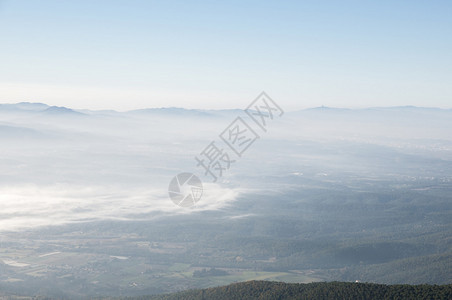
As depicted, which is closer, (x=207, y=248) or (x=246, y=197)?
(x=207, y=248)

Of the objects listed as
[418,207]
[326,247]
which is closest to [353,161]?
[418,207]

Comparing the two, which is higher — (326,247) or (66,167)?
(66,167)

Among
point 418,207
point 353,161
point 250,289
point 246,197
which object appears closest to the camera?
point 250,289

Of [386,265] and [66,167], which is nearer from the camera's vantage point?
[386,265]

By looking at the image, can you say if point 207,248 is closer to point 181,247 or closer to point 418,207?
point 181,247

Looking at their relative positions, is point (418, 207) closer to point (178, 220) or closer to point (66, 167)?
point (178, 220)

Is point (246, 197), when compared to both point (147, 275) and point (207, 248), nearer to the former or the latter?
point (207, 248)

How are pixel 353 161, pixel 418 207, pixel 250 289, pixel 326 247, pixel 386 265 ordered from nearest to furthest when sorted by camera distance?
pixel 250 289 → pixel 386 265 → pixel 326 247 → pixel 418 207 → pixel 353 161

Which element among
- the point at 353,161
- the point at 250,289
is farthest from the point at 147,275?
the point at 353,161

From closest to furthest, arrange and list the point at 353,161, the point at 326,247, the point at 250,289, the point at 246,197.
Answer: the point at 250,289, the point at 326,247, the point at 246,197, the point at 353,161

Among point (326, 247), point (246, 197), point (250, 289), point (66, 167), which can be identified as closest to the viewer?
point (250, 289)
